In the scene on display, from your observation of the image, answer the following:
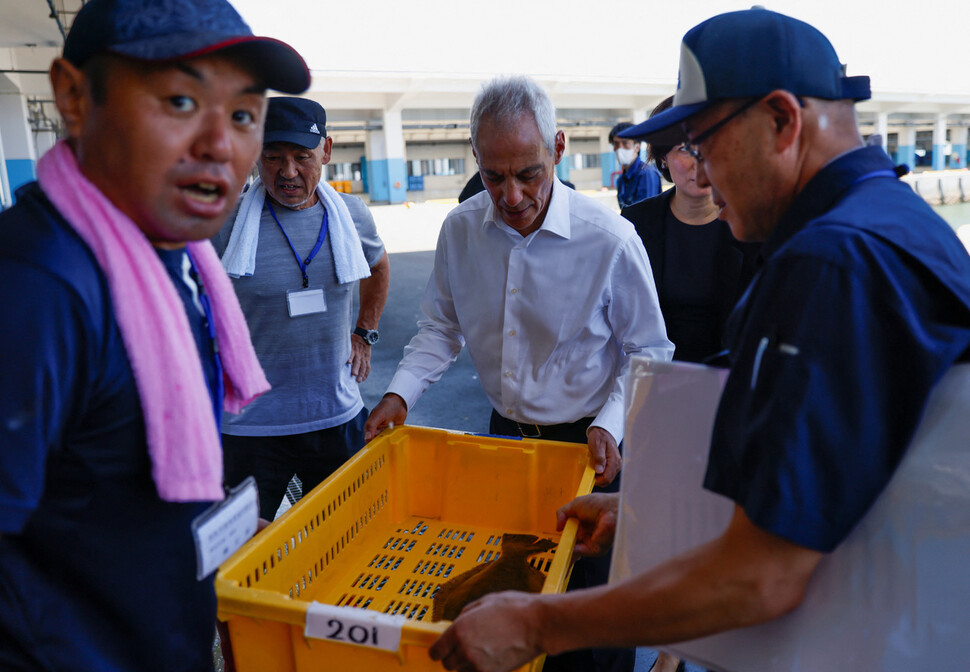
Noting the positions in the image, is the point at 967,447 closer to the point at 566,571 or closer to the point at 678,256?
the point at 566,571

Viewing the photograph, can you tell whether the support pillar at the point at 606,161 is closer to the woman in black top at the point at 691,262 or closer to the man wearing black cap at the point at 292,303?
the woman in black top at the point at 691,262

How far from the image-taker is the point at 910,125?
113ft

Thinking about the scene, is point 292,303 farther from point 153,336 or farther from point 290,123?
point 153,336

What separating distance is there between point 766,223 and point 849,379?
33 cm

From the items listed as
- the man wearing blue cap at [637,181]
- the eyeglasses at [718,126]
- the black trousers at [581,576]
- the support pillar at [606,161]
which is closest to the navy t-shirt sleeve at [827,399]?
the eyeglasses at [718,126]

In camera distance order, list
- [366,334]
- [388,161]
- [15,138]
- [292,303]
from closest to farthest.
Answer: [292,303], [366,334], [15,138], [388,161]

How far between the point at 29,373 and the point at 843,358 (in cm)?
88

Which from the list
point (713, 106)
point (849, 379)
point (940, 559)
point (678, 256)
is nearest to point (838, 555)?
point (940, 559)

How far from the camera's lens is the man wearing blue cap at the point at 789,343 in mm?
759

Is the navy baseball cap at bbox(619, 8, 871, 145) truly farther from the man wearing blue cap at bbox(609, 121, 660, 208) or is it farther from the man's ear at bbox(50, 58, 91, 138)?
the man wearing blue cap at bbox(609, 121, 660, 208)

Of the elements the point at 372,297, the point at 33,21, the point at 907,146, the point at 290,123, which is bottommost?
the point at 907,146

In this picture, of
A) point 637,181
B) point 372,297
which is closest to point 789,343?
point 372,297

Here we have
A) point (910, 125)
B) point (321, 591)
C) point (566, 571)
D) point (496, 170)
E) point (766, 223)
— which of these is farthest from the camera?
point (910, 125)

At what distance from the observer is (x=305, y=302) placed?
231 centimetres
